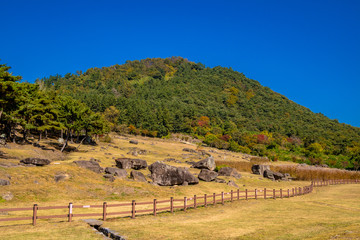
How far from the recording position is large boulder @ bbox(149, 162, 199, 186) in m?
36.9

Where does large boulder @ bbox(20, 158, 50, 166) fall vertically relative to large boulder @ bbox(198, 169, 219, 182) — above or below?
above

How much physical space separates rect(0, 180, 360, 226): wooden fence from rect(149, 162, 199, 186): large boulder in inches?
176

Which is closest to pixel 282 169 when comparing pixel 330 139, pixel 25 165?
pixel 25 165

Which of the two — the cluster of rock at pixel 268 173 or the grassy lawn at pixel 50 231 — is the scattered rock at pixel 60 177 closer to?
the grassy lawn at pixel 50 231

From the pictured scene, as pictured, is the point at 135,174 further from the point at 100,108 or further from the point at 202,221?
the point at 100,108

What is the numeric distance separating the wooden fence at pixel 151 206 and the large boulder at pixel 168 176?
4482 mm

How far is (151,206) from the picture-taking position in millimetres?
26312

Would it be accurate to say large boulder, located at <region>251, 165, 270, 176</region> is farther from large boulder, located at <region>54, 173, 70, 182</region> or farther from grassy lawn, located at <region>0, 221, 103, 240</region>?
grassy lawn, located at <region>0, 221, 103, 240</region>

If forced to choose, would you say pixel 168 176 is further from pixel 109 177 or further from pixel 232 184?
pixel 232 184

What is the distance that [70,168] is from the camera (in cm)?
3272

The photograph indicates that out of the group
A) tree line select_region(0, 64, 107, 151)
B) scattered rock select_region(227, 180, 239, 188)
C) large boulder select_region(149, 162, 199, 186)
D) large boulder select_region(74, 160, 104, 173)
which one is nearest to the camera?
large boulder select_region(74, 160, 104, 173)

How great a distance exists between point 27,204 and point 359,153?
4677 inches

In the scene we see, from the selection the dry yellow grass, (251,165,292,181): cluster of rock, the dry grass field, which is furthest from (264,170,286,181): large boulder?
the dry yellow grass

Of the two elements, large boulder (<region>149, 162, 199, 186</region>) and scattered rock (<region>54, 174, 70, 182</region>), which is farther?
large boulder (<region>149, 162, 199, 186</region>)
